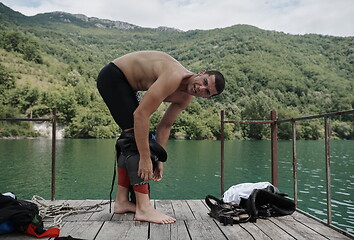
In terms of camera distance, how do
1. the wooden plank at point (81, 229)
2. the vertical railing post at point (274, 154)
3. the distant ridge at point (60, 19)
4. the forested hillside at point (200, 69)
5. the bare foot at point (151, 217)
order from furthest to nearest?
the distant ridge at point (60, 19) < the forested hillside at point (200, 69) < the vertical railing post at point (274, 154) < the bare foot at point (151, 217) < the wooden plank at point (81, 229)

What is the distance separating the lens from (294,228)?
2.22m

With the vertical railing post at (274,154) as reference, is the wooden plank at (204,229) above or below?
below

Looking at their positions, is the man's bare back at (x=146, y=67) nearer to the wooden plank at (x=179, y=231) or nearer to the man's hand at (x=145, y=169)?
the man's hand at (x=145, y=169)

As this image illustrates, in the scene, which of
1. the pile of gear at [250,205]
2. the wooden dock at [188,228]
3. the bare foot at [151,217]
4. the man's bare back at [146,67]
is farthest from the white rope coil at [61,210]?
the man's bare back at [146,67]

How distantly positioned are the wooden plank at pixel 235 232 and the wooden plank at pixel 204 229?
37mm

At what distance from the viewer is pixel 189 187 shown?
11961mm

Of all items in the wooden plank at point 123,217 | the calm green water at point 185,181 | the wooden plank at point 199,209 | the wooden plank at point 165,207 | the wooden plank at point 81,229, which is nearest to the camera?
the wooden plank at point 81,229

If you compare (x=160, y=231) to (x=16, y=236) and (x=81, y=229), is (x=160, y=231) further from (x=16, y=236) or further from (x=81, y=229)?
(x=16, y=236)

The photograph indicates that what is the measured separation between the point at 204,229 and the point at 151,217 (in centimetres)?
44

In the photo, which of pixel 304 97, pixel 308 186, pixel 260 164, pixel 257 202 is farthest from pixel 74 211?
pixel 304 97

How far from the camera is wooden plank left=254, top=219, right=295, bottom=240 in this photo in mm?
2000

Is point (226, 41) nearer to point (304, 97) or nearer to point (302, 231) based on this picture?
point (304, 97)

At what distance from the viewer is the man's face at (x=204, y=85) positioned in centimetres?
231

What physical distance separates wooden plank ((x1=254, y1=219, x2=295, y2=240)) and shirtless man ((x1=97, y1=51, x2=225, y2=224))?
0.69 m
